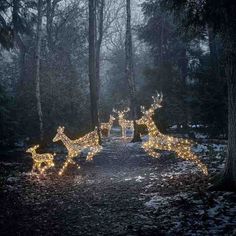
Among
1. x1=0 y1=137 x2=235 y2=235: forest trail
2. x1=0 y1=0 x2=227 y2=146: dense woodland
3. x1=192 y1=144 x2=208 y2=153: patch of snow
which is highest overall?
x1=0 y1=0 x2=227 y2=146: dense woodland

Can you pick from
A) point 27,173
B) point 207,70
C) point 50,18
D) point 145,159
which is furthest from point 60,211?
point 50,18

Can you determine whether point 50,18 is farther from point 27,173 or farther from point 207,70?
point 27,173

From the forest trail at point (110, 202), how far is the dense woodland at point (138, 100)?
67 millimetres

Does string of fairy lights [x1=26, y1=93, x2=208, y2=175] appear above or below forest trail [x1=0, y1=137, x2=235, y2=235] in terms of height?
above

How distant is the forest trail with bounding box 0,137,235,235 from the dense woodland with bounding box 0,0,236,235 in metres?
0.07

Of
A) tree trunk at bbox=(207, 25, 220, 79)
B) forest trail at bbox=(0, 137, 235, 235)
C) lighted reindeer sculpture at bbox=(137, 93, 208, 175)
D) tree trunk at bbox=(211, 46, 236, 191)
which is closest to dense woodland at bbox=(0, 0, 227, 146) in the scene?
tree trunk at bbox=(207, 25, 220, 79)

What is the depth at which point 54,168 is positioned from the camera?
644 inches

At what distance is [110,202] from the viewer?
10117 mm

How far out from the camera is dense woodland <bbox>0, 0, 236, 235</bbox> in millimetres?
10039

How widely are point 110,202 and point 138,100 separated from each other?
24001mm

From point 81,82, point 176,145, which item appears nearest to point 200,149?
point 176,145

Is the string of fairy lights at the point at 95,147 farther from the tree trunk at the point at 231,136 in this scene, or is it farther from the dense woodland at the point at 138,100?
the tree trunk at the point at 231,136

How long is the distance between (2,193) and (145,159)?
27.6 ft

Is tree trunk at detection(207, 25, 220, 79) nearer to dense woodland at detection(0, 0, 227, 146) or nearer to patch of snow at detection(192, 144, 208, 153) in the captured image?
dense woodland at detection(0, 0, 227, 146)
